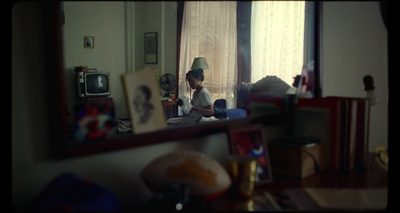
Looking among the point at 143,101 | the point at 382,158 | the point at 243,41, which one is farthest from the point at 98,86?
the point at 243,41

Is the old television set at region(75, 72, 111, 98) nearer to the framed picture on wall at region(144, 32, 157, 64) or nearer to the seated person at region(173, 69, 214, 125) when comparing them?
the framed picture on wall at region(144, 32, 157, 64)

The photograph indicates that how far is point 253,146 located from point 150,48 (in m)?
0.63

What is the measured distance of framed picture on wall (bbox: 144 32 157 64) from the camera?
1.29m

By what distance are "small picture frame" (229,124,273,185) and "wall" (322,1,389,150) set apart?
78 cm

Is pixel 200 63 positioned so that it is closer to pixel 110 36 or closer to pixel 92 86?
pixel 110 36

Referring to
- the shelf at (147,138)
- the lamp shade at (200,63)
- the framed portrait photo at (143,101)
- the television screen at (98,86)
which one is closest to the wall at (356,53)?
the shelf at (147,138)

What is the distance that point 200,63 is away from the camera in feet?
7.98

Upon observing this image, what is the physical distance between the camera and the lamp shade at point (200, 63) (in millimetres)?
2333

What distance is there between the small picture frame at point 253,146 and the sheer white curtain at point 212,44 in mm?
1005

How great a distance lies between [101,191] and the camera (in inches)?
28.9

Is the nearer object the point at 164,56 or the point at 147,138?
the point at 147,138

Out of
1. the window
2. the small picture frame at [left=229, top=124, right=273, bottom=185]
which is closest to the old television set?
the small picture frame at [left=229, top=124, right=273, bottom=185]

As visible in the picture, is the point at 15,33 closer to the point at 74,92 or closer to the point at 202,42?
the point at 74,92
